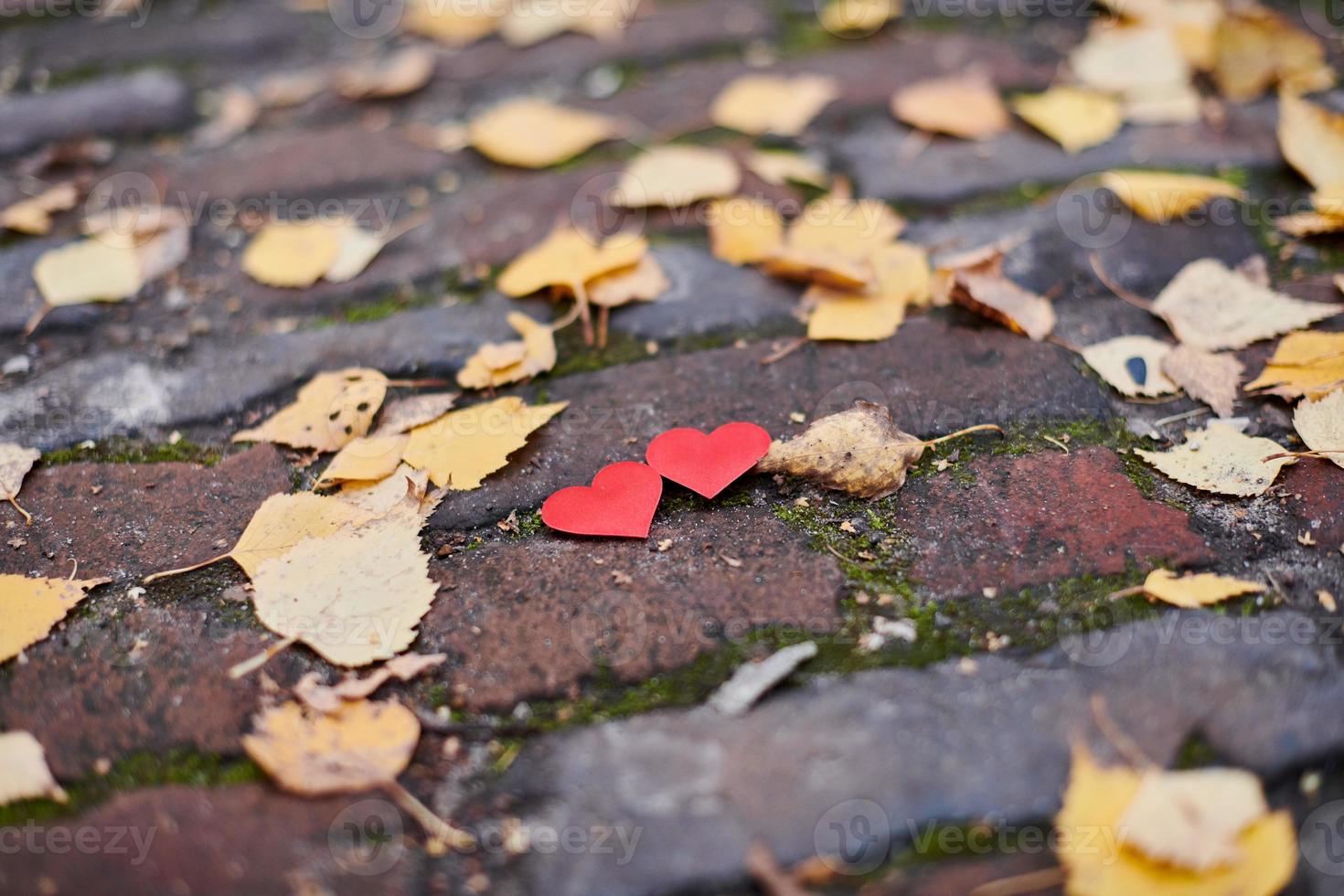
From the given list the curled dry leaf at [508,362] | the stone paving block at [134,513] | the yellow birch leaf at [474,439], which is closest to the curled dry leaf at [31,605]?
the stone paving block at [134,513]

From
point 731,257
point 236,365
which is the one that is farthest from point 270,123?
point 731,257

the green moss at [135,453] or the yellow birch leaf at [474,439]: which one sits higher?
the yellow birch leaf at [474,439]

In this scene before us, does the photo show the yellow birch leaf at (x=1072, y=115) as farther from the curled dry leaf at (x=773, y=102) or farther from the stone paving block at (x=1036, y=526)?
the stone paving block at (x=1036, y=526)

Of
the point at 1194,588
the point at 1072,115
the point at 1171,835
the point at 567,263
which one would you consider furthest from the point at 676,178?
the point at 1171,835

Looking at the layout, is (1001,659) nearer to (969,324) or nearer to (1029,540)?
(1029,540)

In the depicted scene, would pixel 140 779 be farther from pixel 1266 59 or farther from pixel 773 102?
pixel 1266 59

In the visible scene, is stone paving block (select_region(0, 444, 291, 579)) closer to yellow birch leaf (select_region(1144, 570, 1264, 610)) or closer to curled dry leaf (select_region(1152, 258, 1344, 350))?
yellow birch leaf (select_region(1144, 570, 1264, 610))

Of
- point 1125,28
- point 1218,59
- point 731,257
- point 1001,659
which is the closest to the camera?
point 1001,659
